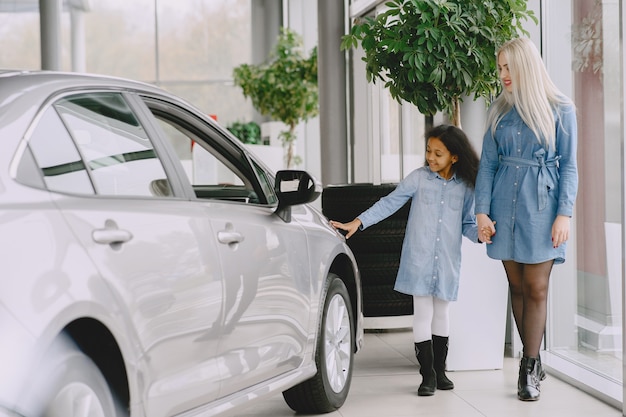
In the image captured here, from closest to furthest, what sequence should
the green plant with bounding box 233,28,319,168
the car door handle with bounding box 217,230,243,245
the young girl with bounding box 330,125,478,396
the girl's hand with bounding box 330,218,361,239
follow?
1. the car door handle with bounding box 217,230,243,245
2. the girl's hand with bounding box 330,218,361,239
3. the young girl with bounding box 330,125,478,396
4. the green plant with bounding box 233,28,319,168

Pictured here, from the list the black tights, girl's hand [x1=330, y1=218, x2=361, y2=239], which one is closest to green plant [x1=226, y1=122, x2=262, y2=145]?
girl's hand [x1=330, y1=218, x2=361, y2=239]

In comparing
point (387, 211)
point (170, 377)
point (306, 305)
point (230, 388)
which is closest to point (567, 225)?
point (387, 211)

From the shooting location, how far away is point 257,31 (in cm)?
2066

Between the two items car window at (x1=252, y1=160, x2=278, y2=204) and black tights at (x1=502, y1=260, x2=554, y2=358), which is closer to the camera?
car window at (x1=252, y1=160, x2=278, y2=204)

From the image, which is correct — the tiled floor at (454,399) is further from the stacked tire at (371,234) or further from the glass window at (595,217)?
the stacked tire at (371,234)

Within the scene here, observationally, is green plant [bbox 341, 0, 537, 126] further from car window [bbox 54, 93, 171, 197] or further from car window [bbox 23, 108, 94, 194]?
car window [bbox 23, 108, 94, 194]

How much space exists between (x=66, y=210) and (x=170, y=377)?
65 cm

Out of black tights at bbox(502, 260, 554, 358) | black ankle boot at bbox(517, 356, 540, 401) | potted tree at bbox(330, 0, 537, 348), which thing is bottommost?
black ankle boot at bbox(517, 356, 540, 401)

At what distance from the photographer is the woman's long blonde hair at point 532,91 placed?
4.35m

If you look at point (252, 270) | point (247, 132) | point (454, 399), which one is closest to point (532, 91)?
point (454, 399)

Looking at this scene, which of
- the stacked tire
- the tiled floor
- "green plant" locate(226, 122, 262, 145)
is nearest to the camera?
the tiled floor

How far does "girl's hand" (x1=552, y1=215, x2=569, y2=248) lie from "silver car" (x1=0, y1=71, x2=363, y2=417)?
3.83 ft

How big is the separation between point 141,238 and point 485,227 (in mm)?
2305

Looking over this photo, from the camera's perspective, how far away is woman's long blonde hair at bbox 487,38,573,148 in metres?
4.35
